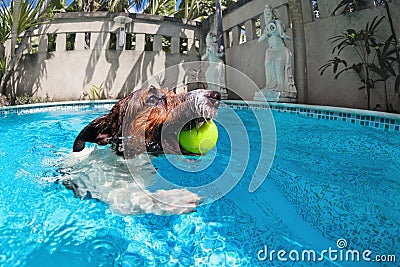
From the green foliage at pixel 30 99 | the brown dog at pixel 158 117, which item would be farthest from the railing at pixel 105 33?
the brown dog at pixel 158 117

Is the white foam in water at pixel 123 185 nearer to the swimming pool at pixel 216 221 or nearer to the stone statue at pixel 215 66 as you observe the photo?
the swimming pool at pixel 216 221

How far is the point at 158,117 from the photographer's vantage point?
1.66 m

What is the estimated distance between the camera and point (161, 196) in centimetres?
179

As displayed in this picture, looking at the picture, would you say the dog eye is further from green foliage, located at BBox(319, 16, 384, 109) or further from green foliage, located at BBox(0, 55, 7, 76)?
green foliage, located at BBox(0, 55, 7, 76)

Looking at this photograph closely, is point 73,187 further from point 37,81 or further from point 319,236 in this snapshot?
point 37,81

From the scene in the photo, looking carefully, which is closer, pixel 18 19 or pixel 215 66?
pixel 18 19

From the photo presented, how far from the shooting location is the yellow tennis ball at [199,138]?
1.65 meters

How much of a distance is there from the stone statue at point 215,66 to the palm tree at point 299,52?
10.4 feet

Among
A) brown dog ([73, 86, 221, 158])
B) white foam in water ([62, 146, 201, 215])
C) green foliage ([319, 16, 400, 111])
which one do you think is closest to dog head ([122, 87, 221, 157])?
brown dog ([73, 86, 221, 158])

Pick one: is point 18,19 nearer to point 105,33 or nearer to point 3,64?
point 3,64

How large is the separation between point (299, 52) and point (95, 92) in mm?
8639

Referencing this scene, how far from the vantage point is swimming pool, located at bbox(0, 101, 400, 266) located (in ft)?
4.40

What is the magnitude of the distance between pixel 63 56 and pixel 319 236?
1317 cm

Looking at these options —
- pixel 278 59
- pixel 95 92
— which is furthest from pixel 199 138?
pixel 95 92
